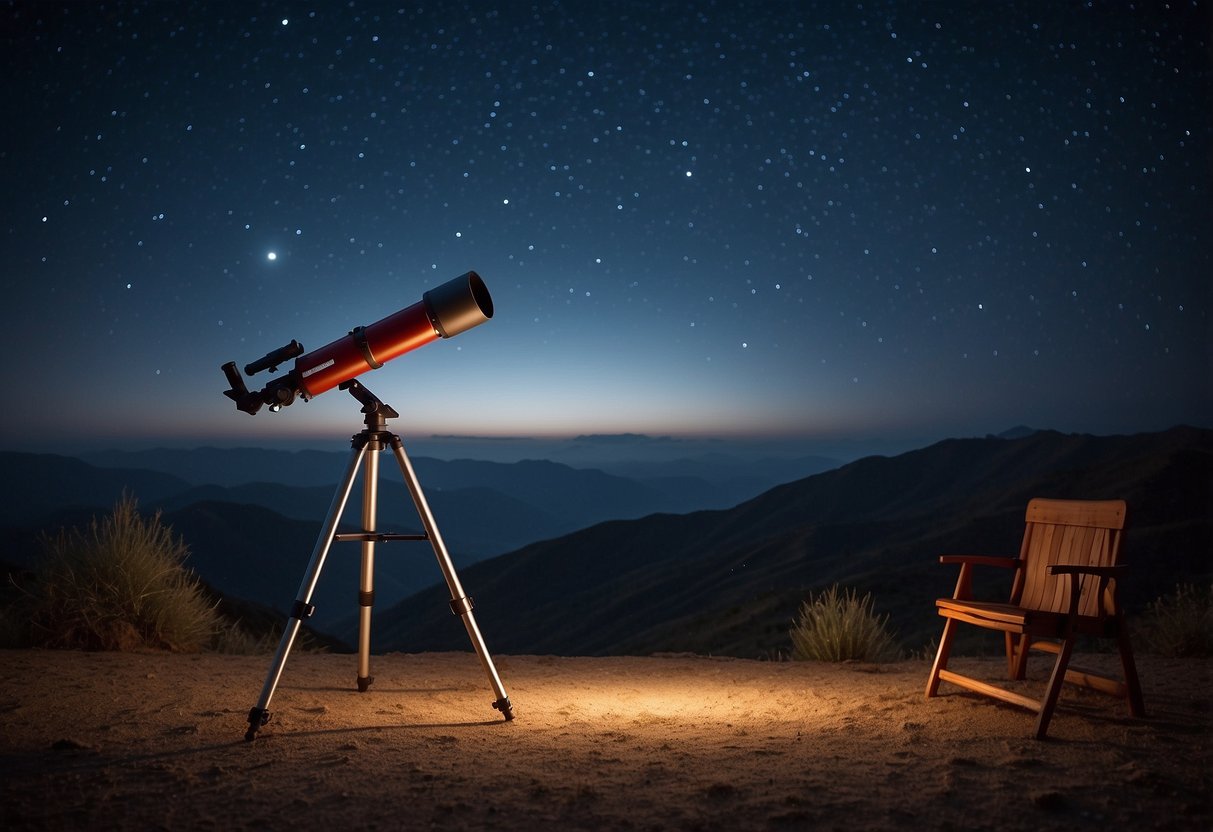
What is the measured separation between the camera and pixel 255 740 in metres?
3.82

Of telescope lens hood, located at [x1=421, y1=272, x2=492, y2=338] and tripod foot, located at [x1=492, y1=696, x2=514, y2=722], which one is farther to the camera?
tripod foot, located at [x1=492, y1=696, x2=514, y2=722]

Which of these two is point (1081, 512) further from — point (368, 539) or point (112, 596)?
point (112, 596)

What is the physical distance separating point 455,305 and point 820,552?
3587cm

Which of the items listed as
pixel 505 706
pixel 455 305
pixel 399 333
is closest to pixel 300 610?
pixel 505 706

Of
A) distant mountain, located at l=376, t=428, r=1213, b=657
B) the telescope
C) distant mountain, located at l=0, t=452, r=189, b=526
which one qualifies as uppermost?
the telescope

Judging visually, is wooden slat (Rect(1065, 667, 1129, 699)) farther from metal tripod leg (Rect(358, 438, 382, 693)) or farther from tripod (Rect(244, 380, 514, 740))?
metal tripod leg (Rect(358, 438, 382, 693))

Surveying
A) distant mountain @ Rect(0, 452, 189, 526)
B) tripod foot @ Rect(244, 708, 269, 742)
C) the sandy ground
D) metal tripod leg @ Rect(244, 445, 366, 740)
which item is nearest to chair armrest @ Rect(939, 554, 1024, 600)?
the sandy ground

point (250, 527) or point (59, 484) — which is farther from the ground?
point (250, 527)

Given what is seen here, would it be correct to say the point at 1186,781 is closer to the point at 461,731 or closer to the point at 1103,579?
the point at 1103,579

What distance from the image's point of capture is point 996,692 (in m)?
4.30

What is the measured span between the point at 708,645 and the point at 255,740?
53.5 feet

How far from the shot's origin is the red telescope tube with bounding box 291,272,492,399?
13.3ft

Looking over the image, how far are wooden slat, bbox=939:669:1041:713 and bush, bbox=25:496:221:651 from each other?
5.91m

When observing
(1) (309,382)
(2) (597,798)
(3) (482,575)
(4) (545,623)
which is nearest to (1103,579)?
(2) (597,798)
